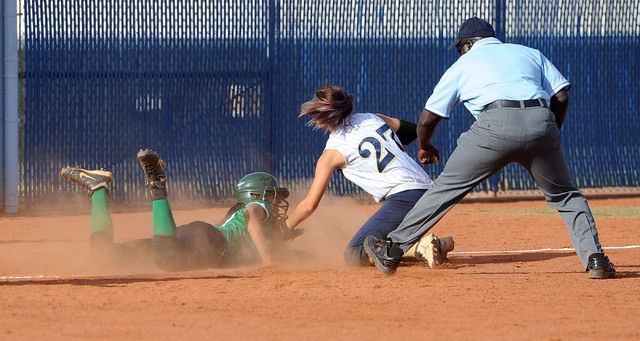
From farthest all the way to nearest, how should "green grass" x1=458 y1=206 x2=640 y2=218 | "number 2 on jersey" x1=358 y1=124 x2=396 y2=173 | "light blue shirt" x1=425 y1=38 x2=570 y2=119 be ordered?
"green grass" x1=458 y1=206 x2=640 y2=218
"number 2 on jersey" x1=358 y1=124 x2=396 y2=173
"light blue shirt" x1=425 y1=38 x2=570 y2=119

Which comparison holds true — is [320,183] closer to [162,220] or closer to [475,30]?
[162,220]

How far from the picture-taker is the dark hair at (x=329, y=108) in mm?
7480

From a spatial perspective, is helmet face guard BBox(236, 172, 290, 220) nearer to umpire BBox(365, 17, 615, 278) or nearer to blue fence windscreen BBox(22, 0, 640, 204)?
umpire BBox(365, 17, 615, 278)

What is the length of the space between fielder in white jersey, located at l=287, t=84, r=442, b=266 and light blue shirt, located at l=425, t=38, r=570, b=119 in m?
0.92

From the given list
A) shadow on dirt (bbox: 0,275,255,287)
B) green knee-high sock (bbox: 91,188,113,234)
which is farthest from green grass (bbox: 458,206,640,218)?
shadow on dirt (bbox: 0,275,255,287)

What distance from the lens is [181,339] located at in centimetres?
474

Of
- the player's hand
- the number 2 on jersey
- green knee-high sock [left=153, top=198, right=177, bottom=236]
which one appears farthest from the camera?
the number 2 on jersey

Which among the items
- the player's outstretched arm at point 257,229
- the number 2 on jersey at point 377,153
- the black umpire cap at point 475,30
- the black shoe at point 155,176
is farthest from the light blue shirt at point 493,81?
the black shoe at point 155,176

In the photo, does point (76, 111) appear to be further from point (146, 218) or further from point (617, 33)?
point (617, 33)

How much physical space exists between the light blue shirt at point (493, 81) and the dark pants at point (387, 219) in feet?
3.30

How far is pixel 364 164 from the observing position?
7406 millimetres

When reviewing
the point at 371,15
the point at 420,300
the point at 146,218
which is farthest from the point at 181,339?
the point at 371,15

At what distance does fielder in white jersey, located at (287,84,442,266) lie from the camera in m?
7.40

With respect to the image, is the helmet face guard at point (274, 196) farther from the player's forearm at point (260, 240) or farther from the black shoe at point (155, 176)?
the black shoe at point (155, 176)
